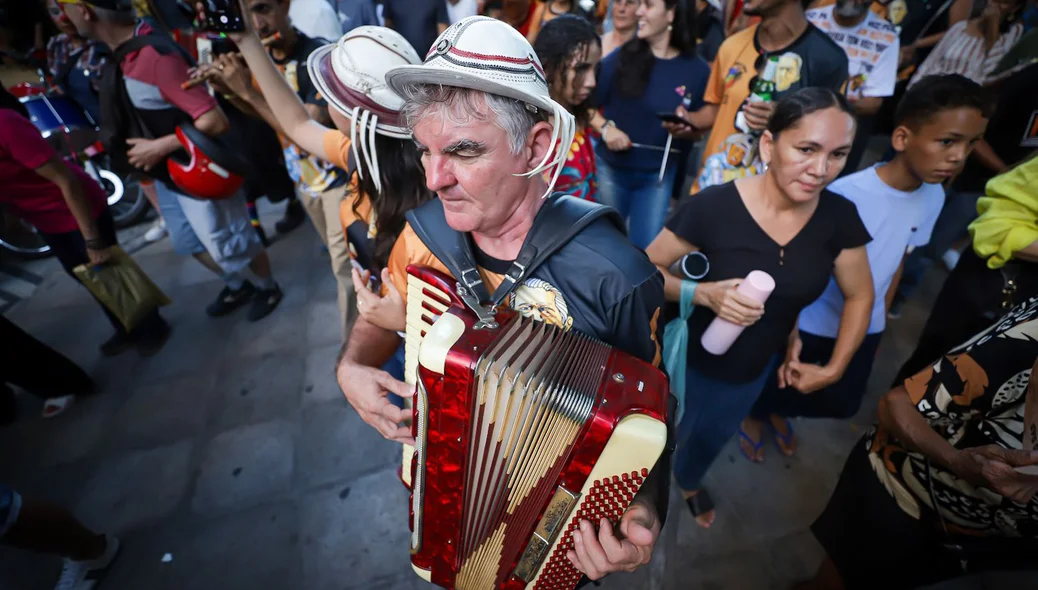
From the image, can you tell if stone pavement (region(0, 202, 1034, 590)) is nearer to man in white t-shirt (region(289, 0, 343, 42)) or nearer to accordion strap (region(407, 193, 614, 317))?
accordion strap (region(407, 193, 614, 317))

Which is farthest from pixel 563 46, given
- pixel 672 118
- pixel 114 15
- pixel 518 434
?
pixel 114 15

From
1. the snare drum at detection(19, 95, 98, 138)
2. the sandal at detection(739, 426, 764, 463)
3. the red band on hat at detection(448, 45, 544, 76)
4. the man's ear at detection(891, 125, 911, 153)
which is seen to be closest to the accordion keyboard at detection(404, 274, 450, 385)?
the red band on hat at detection(448, 45, 544, 76)

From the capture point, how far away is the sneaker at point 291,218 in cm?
502

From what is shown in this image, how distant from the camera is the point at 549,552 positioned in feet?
4.08

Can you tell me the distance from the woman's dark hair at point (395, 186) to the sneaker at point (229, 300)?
286cm

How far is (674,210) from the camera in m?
2.40

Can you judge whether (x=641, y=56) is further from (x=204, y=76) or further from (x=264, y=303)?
(x=264, y=303)

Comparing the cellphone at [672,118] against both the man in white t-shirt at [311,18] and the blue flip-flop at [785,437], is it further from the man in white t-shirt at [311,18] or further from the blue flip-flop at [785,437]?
the man in white t-shirt at [311,18]

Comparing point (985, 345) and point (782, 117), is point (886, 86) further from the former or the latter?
point (985, 345)

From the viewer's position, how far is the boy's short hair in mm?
1807

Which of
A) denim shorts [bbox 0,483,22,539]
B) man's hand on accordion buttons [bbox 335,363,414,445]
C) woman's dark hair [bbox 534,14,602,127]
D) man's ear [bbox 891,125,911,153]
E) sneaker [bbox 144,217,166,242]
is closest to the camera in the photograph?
man's hand on accordion buttons [bbox 335,363,414,445]

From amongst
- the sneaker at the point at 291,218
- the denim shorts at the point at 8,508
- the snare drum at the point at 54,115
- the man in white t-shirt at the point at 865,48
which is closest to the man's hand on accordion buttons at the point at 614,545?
the denim shorts at the point at 8,508

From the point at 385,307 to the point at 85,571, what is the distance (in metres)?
2.28

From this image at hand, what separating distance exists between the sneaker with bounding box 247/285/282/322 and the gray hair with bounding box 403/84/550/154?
3397 millimetres
